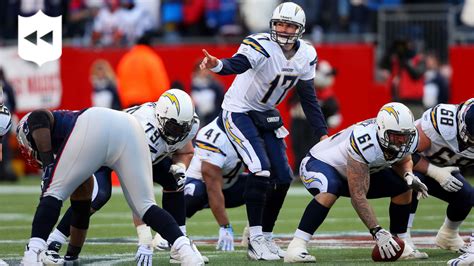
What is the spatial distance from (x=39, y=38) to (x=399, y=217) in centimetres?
793

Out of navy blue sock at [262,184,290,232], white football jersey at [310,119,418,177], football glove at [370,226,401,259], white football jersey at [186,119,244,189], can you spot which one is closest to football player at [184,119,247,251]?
white football jersey at [186,119,244,189]

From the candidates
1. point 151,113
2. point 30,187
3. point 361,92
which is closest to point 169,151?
point 151,113

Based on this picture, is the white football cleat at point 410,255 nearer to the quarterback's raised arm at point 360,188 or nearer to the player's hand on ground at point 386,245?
the player's hand on ground at point 386,245

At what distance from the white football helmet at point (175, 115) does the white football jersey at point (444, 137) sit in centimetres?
187

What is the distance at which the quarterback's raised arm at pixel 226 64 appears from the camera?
7.25m

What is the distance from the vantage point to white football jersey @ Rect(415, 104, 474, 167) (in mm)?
7586

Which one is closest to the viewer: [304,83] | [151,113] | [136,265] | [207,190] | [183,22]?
[136,265]

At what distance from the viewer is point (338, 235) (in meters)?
9.05

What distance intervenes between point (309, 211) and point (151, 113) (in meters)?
1.30

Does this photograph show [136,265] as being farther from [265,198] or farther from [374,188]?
[374,188]

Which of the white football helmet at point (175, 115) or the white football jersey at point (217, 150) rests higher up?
the white football helmet at point (175, 115)

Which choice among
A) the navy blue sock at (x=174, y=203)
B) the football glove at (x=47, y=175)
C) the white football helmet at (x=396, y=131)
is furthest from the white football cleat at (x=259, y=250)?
the football glove at (x=47, y=175)

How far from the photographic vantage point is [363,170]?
7.07 m

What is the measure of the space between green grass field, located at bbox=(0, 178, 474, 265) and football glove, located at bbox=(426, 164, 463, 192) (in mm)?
479
